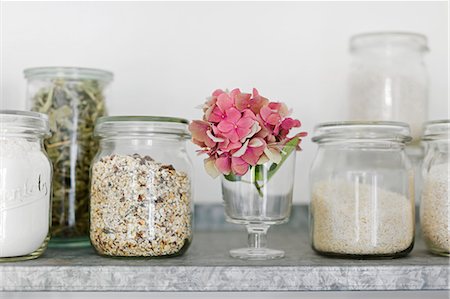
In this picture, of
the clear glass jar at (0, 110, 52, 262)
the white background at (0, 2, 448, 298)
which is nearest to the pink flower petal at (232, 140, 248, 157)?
the clear glass jar at (0, 110, 52, 262)

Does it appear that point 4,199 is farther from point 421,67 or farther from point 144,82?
point 421,67

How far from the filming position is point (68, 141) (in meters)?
0.95

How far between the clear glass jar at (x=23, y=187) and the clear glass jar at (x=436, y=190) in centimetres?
53

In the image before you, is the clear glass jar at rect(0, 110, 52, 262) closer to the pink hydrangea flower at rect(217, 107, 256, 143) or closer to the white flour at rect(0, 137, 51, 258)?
the white flour at rect(0, 137, 51, 258)

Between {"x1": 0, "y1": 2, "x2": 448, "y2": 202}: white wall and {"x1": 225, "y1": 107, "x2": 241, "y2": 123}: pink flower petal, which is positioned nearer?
{"x1": 225, "y1": 107, "x2": 241, "y2": 123}: pink flower petal

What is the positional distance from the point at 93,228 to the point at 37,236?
7 cm

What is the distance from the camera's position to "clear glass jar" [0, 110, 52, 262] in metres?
0.78

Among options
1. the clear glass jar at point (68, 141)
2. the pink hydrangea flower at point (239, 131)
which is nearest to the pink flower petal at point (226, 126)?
the pink hydrangea flower at point (239, 131)

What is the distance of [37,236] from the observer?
0.81m

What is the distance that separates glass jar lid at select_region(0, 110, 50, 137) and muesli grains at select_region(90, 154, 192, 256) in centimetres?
10

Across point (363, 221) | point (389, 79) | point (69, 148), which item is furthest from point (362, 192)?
point (69, 148)

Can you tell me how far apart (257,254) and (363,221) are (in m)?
0.15

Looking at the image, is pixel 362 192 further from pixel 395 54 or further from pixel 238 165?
pixel 395 54

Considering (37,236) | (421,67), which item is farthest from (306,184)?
(37,236)
